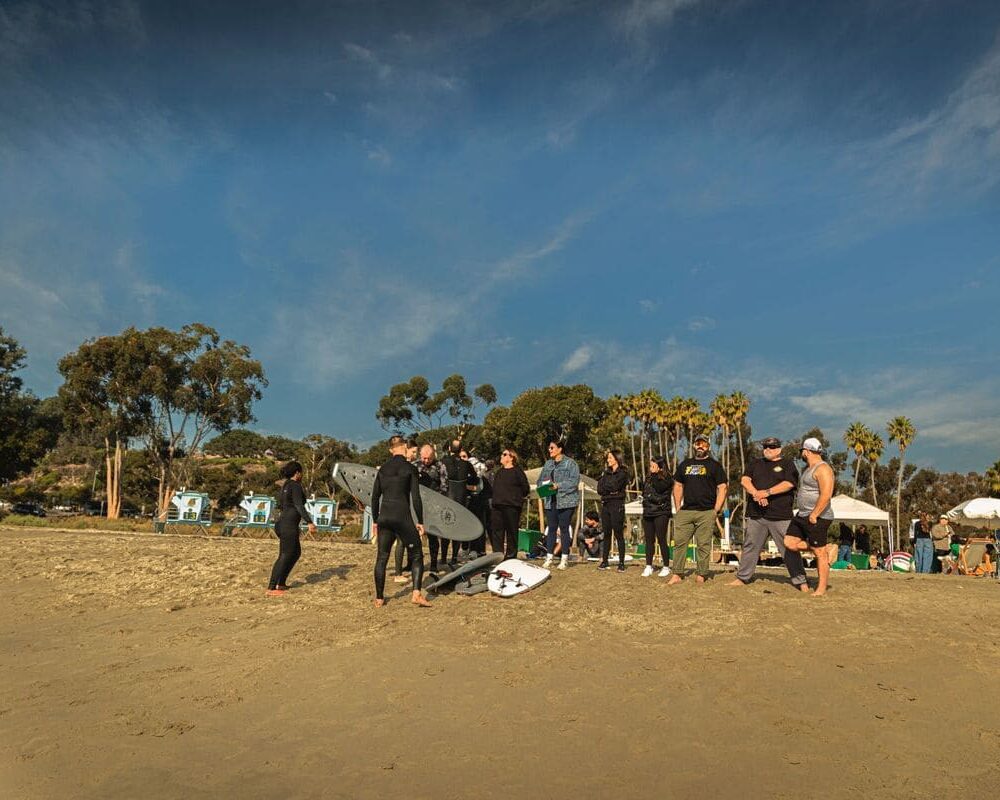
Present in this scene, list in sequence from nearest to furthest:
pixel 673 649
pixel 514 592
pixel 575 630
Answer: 1. pixel 673 649
2. pixel 575 630
3. pixel 514 592

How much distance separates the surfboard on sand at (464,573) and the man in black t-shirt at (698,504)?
8.03ft

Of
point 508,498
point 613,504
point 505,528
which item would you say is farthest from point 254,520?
point 613,504

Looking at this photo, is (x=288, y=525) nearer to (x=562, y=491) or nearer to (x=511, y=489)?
(x=511, y=489)

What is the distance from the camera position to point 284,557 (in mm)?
9125

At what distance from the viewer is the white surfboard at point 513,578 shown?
27.7 feet

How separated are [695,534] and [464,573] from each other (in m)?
3.15

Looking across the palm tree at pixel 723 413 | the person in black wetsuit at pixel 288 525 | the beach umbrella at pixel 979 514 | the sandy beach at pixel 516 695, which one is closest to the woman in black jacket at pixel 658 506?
the sandy beach at pixel 516 695

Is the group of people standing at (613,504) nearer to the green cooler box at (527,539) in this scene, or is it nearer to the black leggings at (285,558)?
the black leggings at (285,558)

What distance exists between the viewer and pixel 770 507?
8.32 m

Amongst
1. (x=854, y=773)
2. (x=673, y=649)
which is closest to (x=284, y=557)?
(x=673, y=649)

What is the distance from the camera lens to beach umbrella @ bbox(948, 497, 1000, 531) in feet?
57.7

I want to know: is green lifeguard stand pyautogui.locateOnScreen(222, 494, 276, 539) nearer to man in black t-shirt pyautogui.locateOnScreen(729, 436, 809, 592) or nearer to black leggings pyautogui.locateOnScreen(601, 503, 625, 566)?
black leggings pyautogui.locateOnScreen(601, 503, 625, 566)

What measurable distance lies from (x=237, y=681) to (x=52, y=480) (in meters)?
84.3

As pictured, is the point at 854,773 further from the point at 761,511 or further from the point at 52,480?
the point at 52,480
